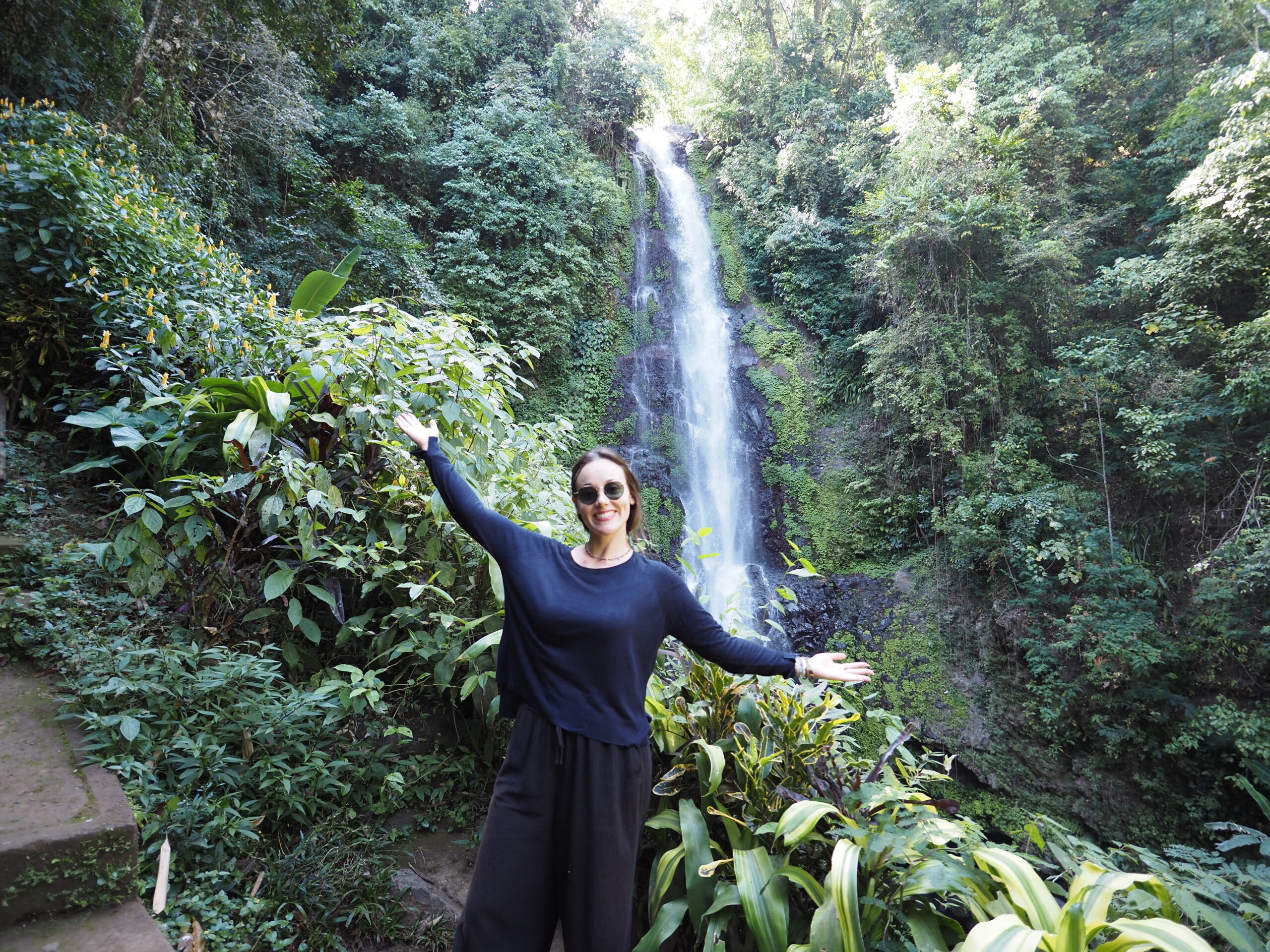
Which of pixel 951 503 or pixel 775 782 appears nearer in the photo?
pixel 775 782

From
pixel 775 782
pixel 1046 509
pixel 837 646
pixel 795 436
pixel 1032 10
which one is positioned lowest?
pixel 837 646

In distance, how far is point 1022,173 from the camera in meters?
8.84

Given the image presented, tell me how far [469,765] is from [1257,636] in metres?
7.77

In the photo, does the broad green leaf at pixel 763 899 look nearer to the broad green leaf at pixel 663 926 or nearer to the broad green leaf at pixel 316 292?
the broad green leaf at pixel 663 926

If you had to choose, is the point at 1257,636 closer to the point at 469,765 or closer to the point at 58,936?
the point at 469,765

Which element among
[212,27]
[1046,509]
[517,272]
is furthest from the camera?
[517,272]

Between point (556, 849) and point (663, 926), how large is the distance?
1.64ft

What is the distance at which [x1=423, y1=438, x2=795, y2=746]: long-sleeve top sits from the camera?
1.45m

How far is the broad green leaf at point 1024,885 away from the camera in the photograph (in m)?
1.32

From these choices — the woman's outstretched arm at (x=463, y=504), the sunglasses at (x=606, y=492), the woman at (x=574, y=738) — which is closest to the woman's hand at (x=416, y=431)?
the woman's outstretched arm at (x=463, y=504)

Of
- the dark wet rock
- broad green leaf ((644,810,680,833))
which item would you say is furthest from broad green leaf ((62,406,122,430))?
the dark wet rock

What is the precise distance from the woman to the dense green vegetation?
0.44 m

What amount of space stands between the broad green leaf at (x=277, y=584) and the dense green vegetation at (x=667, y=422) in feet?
0.37

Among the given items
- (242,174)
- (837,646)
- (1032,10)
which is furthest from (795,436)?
(242,174)
